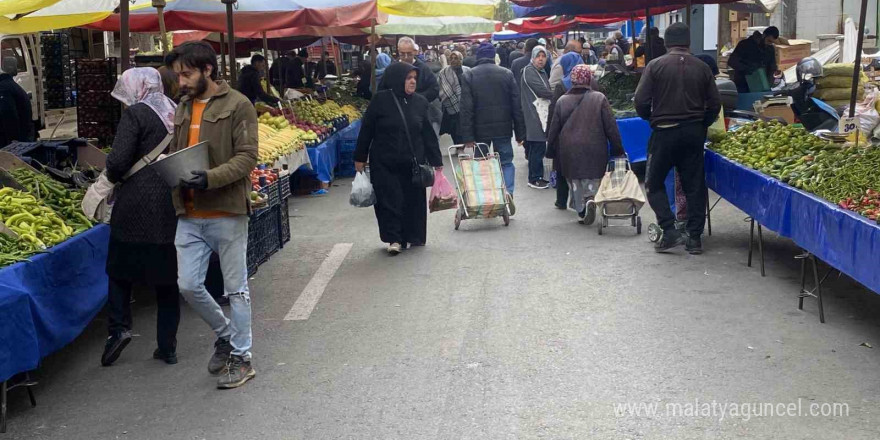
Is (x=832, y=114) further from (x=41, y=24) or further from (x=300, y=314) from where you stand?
(x=41, y=24)

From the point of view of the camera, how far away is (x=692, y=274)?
29.2ft

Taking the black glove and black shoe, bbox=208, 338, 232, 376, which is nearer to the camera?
the black glove

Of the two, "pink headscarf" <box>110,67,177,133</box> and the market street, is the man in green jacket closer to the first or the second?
"pink headscarf" <box>110,67,177,133</box>

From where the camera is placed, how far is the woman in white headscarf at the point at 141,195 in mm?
6348

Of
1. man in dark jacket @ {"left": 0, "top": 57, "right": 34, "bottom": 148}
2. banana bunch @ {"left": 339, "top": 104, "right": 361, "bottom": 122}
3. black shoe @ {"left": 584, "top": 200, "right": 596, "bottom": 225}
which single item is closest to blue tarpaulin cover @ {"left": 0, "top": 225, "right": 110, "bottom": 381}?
black shoe @ {"left": 584, "top": 200, "right": 596, "bottom": 225}

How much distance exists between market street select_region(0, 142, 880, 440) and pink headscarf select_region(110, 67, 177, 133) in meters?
1.63

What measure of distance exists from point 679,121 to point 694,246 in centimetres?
121

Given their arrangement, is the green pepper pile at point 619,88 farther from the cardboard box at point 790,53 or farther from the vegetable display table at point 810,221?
the cardboard box at point 790,53

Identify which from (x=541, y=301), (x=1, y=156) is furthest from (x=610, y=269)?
(x=1, y=156)

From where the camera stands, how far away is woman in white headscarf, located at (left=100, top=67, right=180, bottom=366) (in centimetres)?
635

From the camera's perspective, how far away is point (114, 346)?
22.1 feet

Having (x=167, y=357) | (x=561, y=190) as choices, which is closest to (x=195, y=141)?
(x=167, y=357)

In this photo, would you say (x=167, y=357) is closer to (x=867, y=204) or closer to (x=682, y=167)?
(x=867, y=204)

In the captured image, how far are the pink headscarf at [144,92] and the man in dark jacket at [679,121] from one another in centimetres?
490
